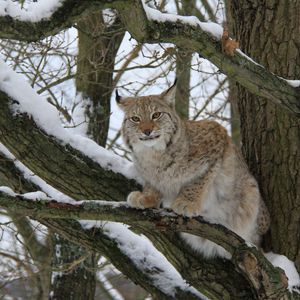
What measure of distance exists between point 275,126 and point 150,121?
0.91 m

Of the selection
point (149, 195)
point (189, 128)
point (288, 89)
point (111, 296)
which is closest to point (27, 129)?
point (149, 195)

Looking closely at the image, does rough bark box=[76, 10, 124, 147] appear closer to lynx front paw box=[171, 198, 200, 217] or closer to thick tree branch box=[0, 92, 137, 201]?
thick tree branch box=[0, 92, 137, 201]

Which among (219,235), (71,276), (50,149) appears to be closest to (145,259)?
(219,235)

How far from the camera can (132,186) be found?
4.78 metres

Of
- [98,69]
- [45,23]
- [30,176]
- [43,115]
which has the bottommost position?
[30,176]

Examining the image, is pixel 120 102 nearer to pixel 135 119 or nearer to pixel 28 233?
pixel 135 119

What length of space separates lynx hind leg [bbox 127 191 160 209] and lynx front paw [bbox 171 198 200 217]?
16 cm

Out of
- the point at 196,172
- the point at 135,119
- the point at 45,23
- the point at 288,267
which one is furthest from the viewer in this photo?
the point at 135,119

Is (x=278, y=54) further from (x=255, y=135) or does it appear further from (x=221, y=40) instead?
(x=221, y=40)

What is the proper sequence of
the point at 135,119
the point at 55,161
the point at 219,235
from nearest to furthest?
1. the point at 219,235
2. the point at 55,161
3. the point at 135,119

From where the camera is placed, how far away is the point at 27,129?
424cm

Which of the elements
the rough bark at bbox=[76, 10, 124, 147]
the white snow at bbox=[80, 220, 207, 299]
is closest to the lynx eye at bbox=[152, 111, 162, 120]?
the white snow at bbox=[80, 220, 207, 299]

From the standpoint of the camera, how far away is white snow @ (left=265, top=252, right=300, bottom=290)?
4418 mm

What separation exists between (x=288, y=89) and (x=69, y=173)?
152 cm
